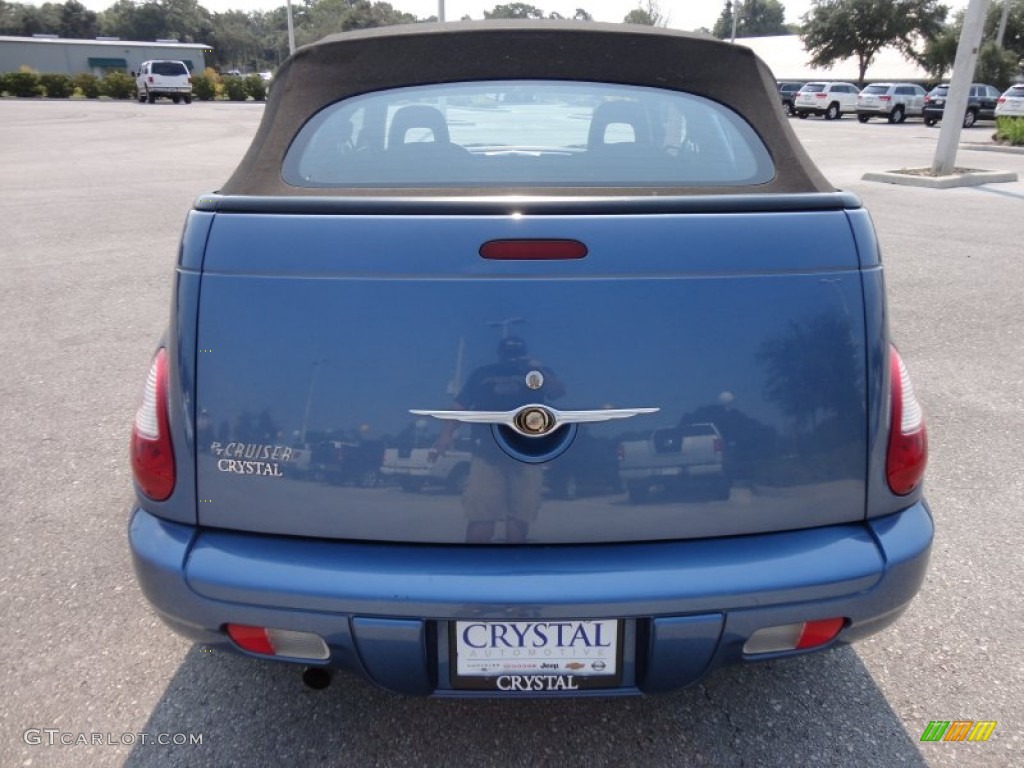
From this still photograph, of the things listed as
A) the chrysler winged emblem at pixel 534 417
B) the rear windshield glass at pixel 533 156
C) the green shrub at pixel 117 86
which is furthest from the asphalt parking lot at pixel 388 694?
the green shrub at pixel 117 86

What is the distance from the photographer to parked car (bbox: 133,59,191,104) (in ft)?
125

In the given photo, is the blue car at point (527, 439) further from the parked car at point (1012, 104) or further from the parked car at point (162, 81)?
the parked car at point (162, 81)

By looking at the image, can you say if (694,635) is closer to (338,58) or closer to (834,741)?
(834,741)

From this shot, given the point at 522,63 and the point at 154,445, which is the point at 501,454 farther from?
the point at 522,63

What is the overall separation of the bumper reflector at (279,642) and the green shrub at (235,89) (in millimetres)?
48302

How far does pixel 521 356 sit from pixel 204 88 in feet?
157

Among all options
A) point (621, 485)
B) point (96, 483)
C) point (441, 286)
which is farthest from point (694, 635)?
point (96, 483)

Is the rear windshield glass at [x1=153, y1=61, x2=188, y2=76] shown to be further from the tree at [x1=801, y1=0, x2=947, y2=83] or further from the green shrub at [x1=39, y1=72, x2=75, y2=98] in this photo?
the tree at [x1=801, y1=0, x2=947, y2=83]

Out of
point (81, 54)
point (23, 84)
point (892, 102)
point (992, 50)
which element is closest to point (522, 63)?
point (892, 102)

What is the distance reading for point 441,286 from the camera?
1586 mm

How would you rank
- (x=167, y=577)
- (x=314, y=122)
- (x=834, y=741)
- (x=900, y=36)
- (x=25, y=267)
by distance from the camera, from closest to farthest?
1. (x=167, y=577)
2. (x=834, y=741)
3. (x=314, y=122)
4. (x=25, y=267)
5. (x=900, y=36)

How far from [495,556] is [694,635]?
0.46 metres

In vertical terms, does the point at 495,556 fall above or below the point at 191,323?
below

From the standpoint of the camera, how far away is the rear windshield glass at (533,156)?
2072 mm
